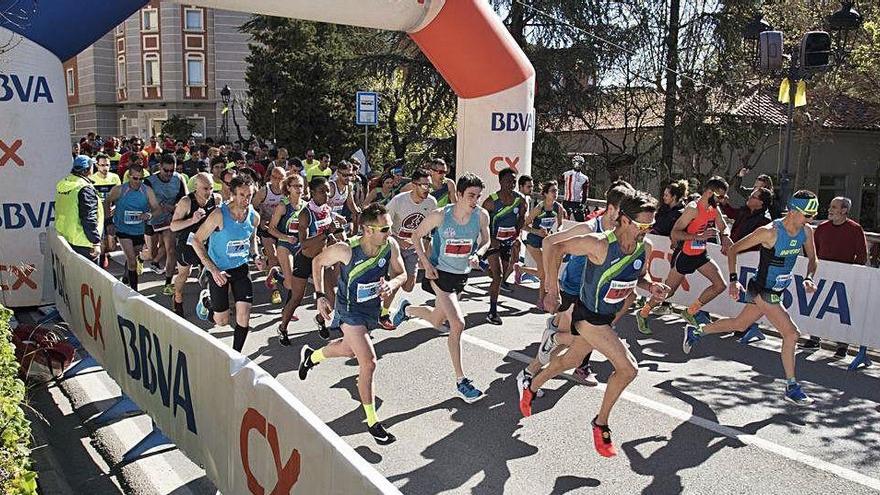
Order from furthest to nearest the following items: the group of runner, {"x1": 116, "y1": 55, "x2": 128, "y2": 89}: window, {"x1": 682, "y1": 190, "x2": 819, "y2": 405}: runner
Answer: {"x1": 116, "y1": 55, "x2": 128, "y2": 89}: window < {"x1": 682, "y1": 190, "x2": 819, "y2": 405}: runner < the group of runner

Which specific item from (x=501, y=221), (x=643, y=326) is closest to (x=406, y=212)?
(x=501, y=221)

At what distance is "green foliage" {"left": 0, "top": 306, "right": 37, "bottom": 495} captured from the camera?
2996 mm

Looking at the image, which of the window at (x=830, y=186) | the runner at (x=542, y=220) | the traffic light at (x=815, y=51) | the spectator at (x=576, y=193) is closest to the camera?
the runner at (x=542, y=220)

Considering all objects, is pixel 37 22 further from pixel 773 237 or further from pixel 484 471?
pixel 773 237

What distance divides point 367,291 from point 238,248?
2.06 metres

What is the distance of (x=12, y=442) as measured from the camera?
128 inches

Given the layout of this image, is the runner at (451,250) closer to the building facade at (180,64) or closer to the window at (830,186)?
the window at (830,186)

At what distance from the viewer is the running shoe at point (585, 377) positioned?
745 centimetres

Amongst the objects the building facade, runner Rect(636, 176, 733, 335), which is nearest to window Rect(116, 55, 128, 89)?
the building facade

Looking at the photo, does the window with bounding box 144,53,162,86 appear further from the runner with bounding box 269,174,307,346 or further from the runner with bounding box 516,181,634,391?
the runner with bounding box 516,181,634,391

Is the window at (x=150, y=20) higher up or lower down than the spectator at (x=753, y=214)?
higher up

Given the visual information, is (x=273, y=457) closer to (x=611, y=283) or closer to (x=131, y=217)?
(x=611, y=283)

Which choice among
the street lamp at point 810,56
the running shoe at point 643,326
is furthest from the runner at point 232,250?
the street lamp at point 810,56

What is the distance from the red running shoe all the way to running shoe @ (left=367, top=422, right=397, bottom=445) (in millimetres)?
1144
